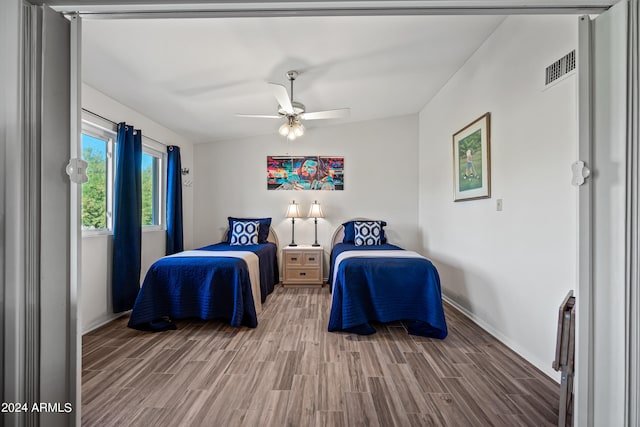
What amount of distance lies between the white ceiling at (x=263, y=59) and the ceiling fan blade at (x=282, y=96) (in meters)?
0.28

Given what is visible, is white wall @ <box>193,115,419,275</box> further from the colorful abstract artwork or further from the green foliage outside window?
the green foliage outside window

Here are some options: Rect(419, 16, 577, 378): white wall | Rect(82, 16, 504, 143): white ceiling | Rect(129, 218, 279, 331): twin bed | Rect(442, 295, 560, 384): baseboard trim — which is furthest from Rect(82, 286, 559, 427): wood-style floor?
Rect(82, 16, 504, 143): white ceiling

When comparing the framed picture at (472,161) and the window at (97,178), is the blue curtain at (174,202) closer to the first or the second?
the window at (97,178)

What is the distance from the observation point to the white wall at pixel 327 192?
15.1 feet

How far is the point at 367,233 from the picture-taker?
13.8 feet

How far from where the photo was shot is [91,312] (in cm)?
270

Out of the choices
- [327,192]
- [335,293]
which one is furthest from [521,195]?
[327,192]

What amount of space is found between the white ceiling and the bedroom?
0.99 ft

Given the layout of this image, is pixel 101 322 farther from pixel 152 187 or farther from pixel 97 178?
pixel 152 187

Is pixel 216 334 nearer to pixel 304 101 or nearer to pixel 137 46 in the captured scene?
pixel 137 46

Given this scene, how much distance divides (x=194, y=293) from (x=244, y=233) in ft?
5.06

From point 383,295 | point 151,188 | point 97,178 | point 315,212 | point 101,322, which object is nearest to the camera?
point 383,295

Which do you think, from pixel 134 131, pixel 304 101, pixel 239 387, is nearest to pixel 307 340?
pixel 239 387

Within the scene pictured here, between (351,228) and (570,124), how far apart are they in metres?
2.94
